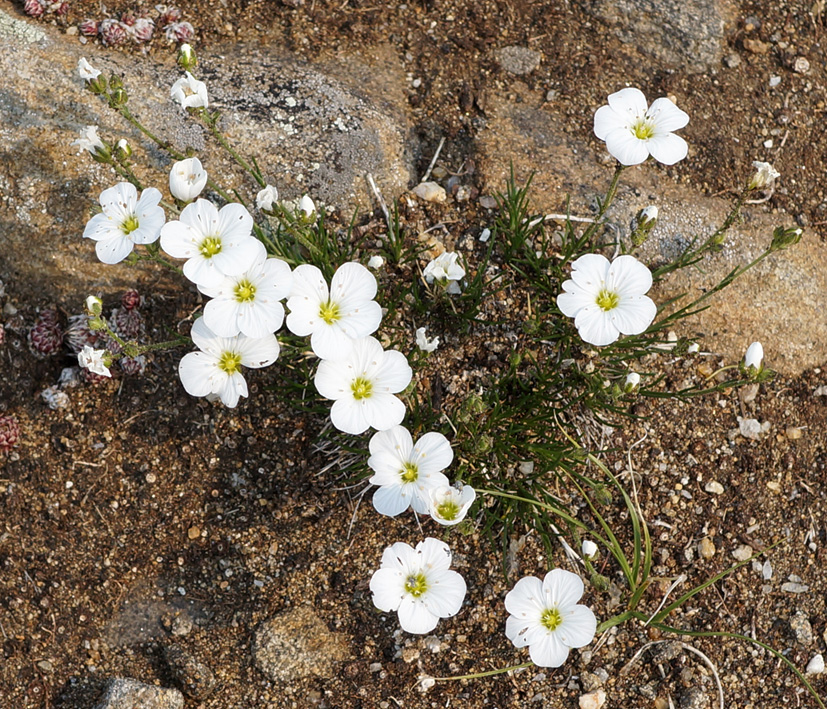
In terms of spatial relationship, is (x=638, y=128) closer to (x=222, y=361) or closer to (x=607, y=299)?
(x=607, y=299)

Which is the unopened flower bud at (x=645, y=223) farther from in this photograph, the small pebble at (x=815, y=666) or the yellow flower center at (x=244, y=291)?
the small pebble at (x=815, y=666)

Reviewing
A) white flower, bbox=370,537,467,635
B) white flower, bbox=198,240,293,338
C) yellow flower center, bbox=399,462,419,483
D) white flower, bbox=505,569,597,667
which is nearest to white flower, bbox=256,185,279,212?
white flower, bbox=198,240,293,338

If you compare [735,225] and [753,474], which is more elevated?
[735,225]

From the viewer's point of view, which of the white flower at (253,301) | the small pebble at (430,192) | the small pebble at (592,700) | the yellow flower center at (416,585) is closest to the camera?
the white flower at (253,301)

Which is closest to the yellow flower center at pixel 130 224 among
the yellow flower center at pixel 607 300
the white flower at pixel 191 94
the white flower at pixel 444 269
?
the white flower at pixel 191 94

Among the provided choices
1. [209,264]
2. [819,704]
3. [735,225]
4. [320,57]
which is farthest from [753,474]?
[320,57]

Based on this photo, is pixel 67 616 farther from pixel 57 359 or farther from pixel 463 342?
pixel 463 342

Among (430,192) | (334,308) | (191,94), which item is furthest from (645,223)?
(191,94)
